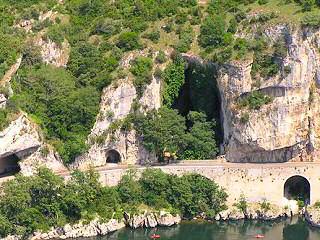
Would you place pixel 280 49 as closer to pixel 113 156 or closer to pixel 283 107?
pixel 283 107

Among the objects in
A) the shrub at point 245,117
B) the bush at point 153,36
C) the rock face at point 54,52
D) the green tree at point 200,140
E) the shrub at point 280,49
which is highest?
the bush at point 153,36

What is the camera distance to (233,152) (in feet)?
255

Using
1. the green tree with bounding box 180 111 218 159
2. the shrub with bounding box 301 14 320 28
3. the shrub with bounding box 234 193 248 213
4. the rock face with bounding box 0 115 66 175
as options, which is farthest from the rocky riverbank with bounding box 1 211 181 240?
the shrub with bounding box 301 14 320 28

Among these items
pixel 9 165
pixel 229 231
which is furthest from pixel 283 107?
pixel 9 165

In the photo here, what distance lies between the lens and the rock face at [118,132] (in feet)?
252

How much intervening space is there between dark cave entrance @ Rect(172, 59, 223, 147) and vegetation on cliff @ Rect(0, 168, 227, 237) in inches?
358

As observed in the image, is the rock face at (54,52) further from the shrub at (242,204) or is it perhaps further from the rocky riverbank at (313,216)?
the rocky riverbank at (313,216)

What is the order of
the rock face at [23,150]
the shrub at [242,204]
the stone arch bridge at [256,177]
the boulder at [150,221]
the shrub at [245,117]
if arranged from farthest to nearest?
the shrub at [245,117] < the stone arch bridge at [256,177] < the shrub at [242,204] < the boulder at [150,221] < the rock face at [23,150]

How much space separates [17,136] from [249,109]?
20.9 meters

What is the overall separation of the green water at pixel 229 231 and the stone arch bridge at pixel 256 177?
246cm

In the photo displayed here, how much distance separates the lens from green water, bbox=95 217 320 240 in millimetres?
70500

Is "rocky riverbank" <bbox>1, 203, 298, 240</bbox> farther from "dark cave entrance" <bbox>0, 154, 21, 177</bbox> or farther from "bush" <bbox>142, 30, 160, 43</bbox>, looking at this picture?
"bush" <bbox>142, 30, 160, 43</bbox>

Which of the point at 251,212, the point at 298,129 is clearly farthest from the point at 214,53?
the point at 251,212

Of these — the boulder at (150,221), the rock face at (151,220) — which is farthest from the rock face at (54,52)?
the boulder at (150,221)
